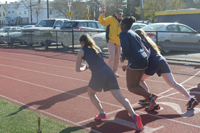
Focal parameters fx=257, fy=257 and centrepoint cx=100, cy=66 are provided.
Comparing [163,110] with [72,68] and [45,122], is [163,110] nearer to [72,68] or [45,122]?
[45,122]

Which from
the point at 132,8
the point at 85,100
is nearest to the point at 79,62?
the point at 85,100

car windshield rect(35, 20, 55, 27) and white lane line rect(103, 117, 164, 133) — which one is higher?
car windshield rect(35, 20, 55, 27)

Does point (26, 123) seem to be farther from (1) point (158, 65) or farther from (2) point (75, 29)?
(2) point (75, 29)

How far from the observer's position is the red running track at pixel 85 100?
4703 mm

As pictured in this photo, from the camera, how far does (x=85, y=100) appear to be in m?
6.27

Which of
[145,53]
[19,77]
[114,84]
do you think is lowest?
[19,77]

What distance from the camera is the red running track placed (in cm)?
470

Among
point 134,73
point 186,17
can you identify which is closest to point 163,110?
point 134,73

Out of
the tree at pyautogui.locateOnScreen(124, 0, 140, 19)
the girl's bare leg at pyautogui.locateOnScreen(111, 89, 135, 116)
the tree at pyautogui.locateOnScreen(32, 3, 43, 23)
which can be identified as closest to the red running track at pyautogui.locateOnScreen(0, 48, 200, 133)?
the girl's bare leg at pyautogui.locateOnScreen(111, 89, 135, 116)

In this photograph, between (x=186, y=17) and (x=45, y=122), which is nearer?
(x=45, y=122)

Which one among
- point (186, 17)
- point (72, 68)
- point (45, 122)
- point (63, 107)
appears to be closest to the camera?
point (45, 122)

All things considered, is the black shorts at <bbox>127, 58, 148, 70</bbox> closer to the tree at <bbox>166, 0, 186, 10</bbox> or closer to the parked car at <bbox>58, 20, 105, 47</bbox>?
the parked car at <bbox>58, 20, 105, 47</bbox>

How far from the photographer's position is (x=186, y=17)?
1980 cm

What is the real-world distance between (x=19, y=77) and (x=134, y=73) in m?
5.50
